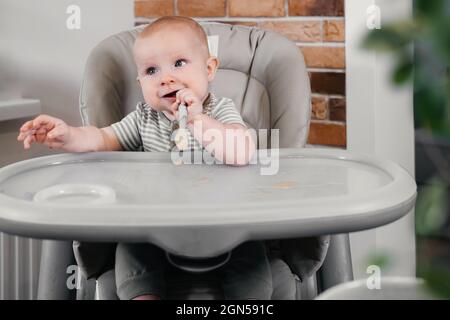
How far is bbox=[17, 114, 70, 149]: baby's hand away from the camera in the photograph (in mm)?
1049

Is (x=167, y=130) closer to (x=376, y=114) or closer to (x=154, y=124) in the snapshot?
(x=154, y=124)

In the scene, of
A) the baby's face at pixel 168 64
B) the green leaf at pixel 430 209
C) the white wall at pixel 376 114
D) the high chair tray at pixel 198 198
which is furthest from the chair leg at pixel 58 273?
the green leaf at pixel 430 209

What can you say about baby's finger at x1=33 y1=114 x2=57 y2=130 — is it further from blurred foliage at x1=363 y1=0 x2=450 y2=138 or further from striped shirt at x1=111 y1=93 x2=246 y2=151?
blurred foliage at x1=363 y1=0 x2=450 y2=138

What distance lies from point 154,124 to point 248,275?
415mm

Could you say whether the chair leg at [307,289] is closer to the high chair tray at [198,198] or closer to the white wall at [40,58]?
the high chair tray at [198,198]

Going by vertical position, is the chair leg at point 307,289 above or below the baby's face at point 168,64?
below

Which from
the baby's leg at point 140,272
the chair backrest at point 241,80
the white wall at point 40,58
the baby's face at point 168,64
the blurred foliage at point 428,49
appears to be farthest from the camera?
the white wall at point 40,58

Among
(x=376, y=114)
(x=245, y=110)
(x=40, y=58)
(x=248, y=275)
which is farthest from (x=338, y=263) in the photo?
(x=40, y=58)

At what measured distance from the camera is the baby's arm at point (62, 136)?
105 centimetres

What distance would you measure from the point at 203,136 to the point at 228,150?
48mm

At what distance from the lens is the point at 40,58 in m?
1.79

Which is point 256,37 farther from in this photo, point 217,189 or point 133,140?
point 217,189

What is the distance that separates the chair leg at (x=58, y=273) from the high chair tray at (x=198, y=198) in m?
0.20

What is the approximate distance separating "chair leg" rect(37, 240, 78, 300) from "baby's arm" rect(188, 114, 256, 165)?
38 centimetres
